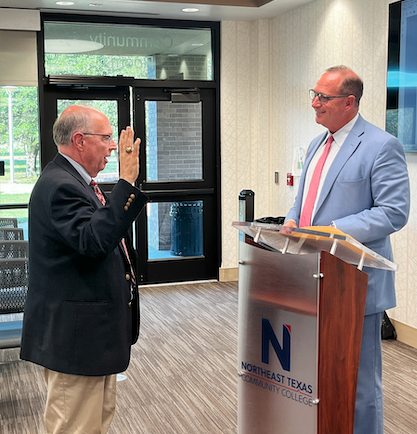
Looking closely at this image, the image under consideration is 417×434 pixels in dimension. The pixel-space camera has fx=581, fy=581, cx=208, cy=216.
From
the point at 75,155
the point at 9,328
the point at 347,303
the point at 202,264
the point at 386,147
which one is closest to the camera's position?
the point at 347,303

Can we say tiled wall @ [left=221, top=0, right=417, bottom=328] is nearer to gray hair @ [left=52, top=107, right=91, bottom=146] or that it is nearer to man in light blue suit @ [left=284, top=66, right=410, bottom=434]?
man in light blue suit @ [left=284, top=66, right=410, bottom=434]

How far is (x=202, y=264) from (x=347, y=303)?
473 cm

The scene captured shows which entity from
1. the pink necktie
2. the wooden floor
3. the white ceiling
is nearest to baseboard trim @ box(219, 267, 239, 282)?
the wooden floor

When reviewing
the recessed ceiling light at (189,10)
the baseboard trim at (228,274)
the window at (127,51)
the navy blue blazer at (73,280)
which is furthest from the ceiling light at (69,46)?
the navy blue blazer at (73,280)

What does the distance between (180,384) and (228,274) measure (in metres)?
2.98

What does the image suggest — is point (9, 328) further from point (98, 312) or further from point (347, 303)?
point (347, 303)

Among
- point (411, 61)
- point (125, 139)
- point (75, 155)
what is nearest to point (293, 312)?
point (125, 139)

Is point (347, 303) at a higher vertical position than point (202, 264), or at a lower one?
higher

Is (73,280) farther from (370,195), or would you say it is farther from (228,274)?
(228,274)

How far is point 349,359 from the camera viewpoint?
1938mm

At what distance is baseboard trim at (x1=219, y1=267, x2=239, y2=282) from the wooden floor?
1.30 m

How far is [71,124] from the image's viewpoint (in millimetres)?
2105

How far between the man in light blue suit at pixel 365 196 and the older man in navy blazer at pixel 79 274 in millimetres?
681

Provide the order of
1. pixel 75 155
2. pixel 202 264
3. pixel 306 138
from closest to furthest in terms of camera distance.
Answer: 1. pixel 75 155
2. pixel 306 138
3. pixel 202 264
